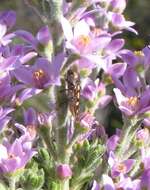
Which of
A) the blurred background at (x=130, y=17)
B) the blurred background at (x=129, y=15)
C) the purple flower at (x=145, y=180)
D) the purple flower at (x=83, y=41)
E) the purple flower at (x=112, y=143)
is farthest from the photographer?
the blurred background at (x=129, y=15)

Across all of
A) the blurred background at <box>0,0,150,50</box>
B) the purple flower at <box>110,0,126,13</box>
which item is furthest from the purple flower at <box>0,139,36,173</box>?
the blurred background at <box>0,0,150,50</box>

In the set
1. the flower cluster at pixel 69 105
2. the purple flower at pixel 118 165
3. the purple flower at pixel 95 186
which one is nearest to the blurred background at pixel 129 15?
the flower cluster at pixel 69 105

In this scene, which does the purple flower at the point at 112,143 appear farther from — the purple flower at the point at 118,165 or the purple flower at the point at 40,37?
the purple flower at the point at 40,37

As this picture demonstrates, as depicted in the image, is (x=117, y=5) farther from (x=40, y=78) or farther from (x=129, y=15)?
(x=129, y=15)

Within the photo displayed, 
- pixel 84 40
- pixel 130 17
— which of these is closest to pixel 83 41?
pixel 84 40

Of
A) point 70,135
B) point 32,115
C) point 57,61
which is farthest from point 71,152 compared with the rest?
point 57,61
